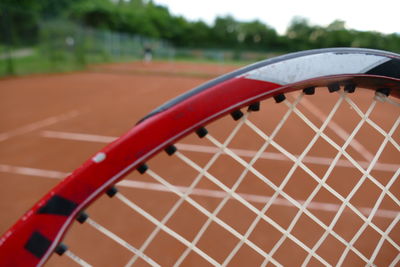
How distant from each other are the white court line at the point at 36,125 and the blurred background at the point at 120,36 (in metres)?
3.87

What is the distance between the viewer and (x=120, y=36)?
802 inches

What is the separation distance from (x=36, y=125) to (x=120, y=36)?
1694 cm

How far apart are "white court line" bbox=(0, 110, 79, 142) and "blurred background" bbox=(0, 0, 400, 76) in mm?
3874

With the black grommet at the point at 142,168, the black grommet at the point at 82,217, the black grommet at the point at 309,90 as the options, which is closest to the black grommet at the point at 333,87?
the black grommet at the point at 309,90

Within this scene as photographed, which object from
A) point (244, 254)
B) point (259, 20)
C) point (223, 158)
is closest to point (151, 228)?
point (244, 254)

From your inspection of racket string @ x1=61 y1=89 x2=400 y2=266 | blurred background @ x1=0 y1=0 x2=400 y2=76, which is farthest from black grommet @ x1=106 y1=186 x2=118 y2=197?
blurred background @ x1=0 y1=0 x2=400 y2=76

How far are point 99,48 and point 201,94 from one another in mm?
17974

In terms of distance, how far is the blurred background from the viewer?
10.7 metres

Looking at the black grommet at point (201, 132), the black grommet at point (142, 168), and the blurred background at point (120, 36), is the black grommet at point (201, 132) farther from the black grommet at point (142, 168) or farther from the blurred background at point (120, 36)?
the blurred background at point (120, 36)

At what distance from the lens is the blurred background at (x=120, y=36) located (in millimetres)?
10688

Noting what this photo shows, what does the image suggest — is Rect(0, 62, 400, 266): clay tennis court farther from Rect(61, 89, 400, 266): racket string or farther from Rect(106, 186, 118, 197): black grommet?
Rect(106, 186, 118, 197): black grommet

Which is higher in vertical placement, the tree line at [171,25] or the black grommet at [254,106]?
the tree line at [171,25]

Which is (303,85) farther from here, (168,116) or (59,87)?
(59,87)

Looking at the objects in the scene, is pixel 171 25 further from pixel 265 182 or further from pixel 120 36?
pixel 265 182
